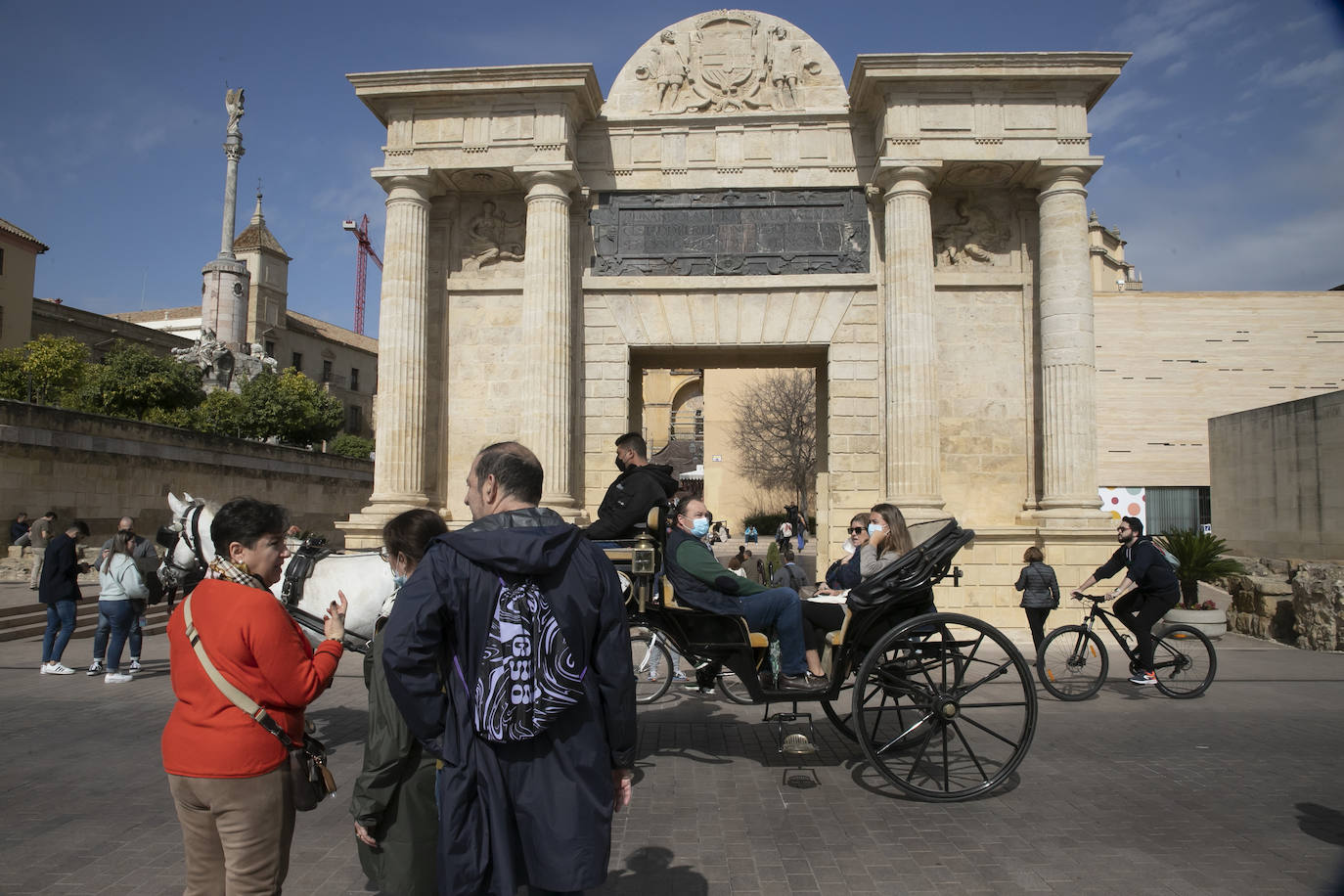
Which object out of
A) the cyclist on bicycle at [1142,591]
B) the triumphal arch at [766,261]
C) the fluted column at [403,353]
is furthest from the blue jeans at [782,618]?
the fluted column at [403,353]

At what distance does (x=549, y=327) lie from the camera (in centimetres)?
1328

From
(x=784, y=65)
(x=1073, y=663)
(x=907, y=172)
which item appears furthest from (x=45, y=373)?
(x=1073, y=663)

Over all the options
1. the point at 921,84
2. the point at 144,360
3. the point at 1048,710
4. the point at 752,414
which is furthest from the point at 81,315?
the point at 1048,710

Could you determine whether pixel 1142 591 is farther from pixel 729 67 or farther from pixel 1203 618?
pixel 729 67

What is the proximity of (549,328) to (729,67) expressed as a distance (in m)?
5.27

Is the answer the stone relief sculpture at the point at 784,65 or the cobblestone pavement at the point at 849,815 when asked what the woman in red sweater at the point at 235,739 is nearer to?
the cobblestone pavement at the point at 849,815

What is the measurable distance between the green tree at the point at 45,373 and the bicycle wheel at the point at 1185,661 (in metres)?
37.8

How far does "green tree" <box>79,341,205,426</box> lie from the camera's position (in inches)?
1355

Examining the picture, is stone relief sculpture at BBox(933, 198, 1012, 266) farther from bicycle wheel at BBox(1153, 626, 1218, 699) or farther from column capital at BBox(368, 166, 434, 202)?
column capital at BBox(368, 166, 434, 202)

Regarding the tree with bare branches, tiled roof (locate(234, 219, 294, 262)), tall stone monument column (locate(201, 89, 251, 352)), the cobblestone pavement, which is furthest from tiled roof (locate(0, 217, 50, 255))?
the cobblestone pavement

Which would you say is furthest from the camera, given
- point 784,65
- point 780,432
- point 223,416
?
point 780,432

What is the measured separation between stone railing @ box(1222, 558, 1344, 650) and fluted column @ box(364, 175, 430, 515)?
1293cm

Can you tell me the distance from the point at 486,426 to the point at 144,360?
1133 inches

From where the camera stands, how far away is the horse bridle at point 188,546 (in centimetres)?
620
